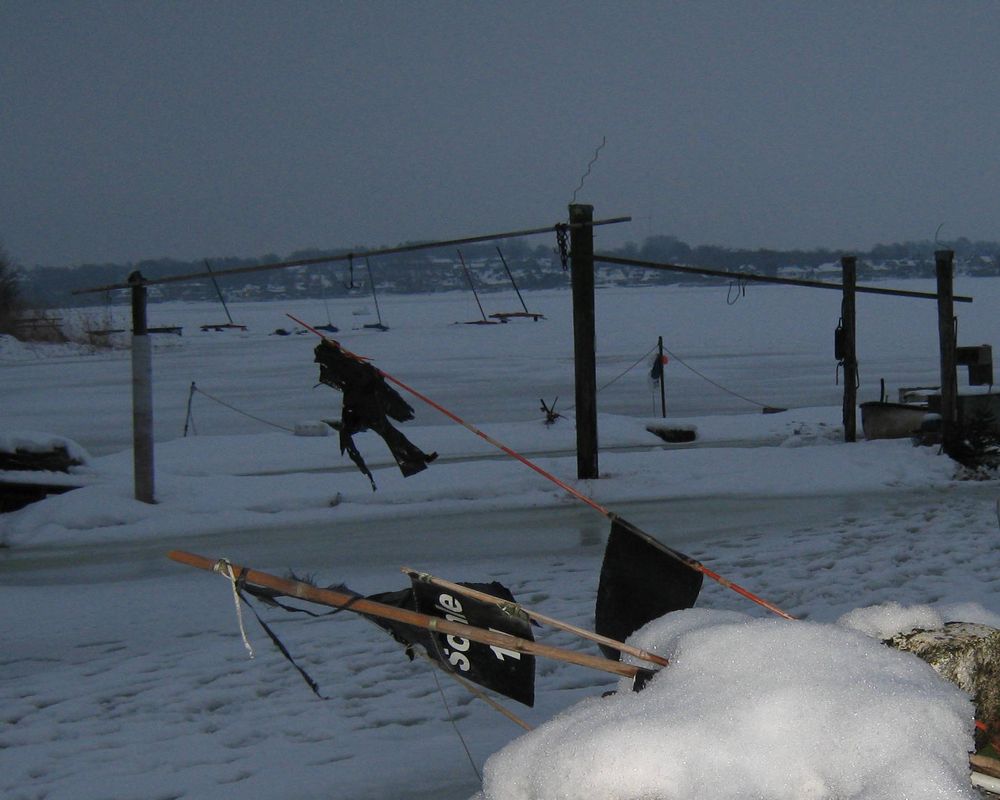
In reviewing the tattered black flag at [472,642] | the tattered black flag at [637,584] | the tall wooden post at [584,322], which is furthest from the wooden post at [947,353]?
the tattered black flag at [472,642]

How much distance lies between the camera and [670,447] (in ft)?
46.2

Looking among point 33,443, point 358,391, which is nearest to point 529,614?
point 358,391

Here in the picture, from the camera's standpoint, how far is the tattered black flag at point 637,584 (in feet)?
13.1

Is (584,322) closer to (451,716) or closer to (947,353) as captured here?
(947,353)

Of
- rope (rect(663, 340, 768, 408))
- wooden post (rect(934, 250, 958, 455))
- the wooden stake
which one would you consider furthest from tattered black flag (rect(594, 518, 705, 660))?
rope (rect(663, 340, 768, 408))

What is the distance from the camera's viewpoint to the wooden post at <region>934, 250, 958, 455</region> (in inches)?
454

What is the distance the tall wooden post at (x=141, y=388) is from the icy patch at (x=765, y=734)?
26.1ft

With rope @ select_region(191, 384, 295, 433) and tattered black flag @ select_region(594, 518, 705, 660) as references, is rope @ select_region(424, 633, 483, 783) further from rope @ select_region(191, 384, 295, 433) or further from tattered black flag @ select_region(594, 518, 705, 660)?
rope @ select_region(191, 384, 295, 433)

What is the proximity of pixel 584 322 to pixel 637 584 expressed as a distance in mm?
6438

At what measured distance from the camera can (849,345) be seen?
12906 mm

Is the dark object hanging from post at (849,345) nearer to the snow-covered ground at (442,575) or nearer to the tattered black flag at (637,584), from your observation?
the snow-covered ground at (442,575)

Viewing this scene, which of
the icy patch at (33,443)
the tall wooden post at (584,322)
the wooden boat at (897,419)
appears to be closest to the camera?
the tall wooden post at (584,322)

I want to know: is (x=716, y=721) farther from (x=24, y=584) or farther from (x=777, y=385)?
(x=777, y=385)

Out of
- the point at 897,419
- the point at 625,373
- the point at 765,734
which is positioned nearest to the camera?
the point at 765,734
